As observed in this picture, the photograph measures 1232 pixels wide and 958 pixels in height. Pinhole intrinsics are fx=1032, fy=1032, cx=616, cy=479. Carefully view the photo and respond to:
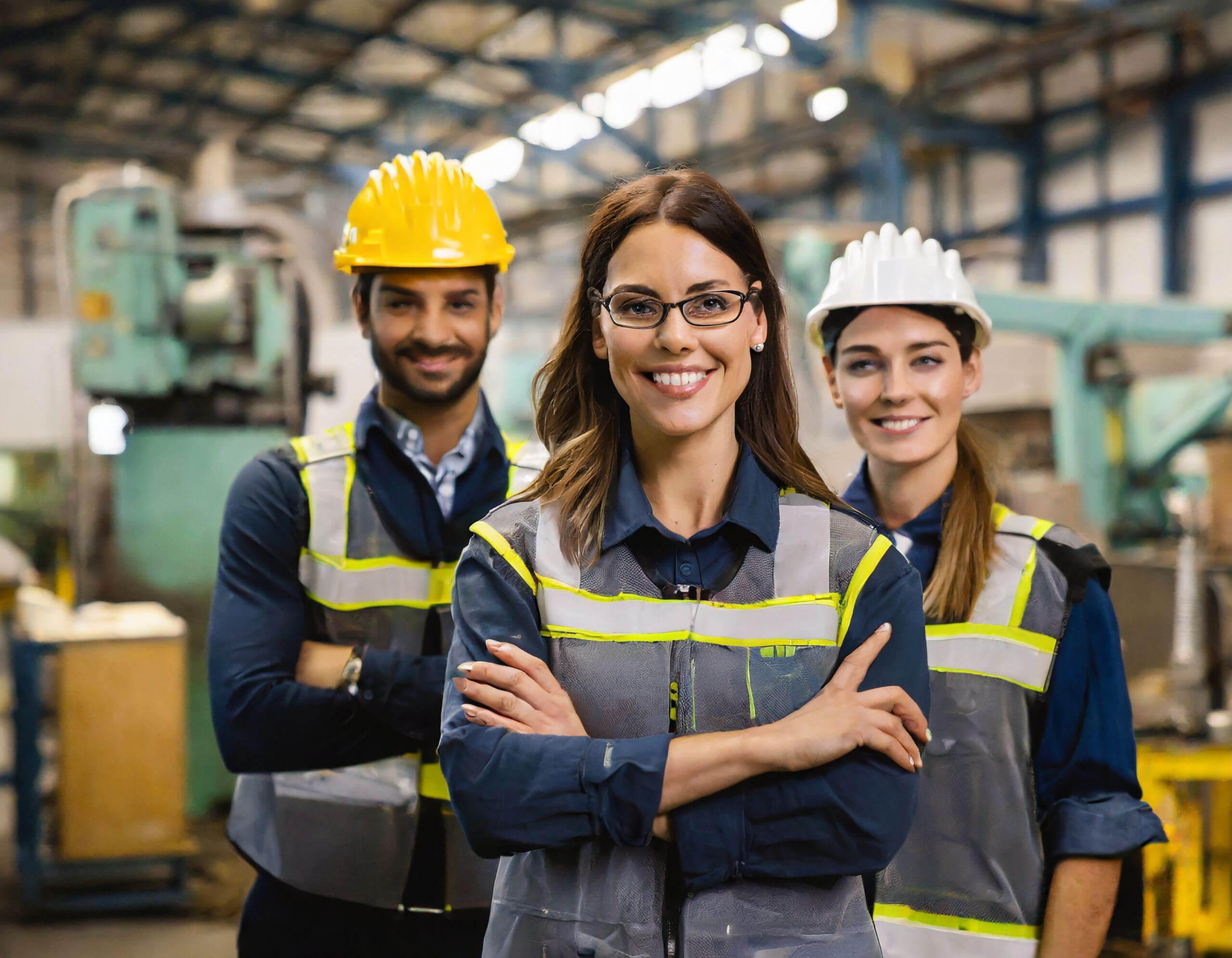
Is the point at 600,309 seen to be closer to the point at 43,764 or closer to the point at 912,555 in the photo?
the point at 912,555

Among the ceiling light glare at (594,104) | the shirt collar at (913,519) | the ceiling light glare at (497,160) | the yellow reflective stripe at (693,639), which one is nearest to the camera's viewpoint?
the yellow reflective stripe at (693,639)

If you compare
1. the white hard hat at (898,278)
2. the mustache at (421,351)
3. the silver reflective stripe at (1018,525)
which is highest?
the white hard hat at (898,278)

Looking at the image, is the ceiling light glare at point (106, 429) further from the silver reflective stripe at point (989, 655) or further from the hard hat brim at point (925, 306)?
the silver reflective stripe at point (989, 655)

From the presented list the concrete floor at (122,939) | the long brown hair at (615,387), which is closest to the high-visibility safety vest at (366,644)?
the long brown hair at (615,387)

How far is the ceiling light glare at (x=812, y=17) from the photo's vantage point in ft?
21.9

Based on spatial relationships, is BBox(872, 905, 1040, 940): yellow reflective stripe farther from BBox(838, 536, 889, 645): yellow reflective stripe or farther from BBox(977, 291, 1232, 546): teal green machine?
BBox(977, 291, 1232, 546): teal green machine

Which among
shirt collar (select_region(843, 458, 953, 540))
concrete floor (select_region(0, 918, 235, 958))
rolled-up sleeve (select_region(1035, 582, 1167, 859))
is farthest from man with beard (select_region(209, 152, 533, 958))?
concrete floor (select_region(0, 918, 235, 958))

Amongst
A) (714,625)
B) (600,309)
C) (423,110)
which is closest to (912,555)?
(714,625)

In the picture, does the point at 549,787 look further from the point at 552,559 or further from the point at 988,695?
the point at 988,695

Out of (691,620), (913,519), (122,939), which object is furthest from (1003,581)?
(122,939)

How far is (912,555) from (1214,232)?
→ 8.41 metres

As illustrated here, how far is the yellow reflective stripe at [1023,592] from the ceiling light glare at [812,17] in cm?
602

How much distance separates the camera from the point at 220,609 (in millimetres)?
1731

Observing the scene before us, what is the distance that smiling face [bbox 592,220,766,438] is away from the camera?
1.23 meters
